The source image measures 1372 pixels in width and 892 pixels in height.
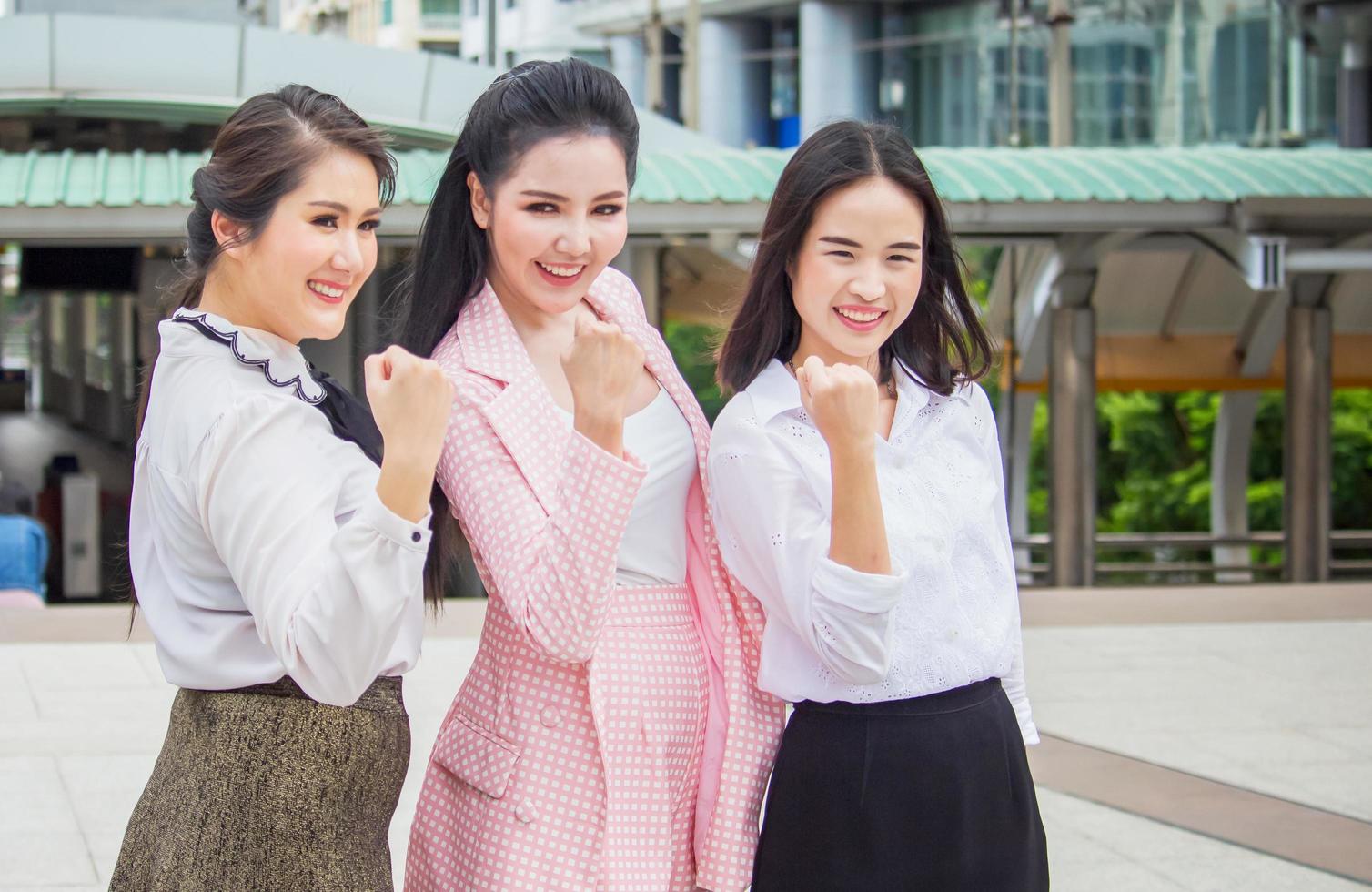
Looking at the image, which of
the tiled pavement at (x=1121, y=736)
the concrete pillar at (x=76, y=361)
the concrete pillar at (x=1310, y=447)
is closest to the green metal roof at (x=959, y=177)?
the concrete pillar at (x=1310, y=447)

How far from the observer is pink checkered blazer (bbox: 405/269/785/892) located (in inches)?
73.0

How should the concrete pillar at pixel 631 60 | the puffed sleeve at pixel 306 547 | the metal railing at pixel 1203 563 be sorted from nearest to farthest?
the puffed sleeve at pixel 306 547 < the metal railing at pixel 1203 563 < the concrete pillar at pixel 631 60

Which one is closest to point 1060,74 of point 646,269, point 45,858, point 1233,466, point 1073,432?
point 1233,466

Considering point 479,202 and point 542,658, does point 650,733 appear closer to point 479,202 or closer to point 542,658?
point 542,658

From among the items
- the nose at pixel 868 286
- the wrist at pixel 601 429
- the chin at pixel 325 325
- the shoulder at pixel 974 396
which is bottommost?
the wrist at pixel 601 429

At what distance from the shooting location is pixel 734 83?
37.2 meters

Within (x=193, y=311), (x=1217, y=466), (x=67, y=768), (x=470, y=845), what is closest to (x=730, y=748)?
(x=470, y=845)

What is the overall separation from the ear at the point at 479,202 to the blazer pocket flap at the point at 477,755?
A: 660mm

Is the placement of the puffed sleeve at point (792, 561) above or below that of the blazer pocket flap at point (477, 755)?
above

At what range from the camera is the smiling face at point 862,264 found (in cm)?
219

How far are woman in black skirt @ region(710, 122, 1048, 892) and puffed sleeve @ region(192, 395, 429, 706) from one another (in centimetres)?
50

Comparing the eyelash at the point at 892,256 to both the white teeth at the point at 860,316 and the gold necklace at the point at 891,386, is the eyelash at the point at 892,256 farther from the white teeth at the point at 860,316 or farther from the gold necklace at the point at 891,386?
the gold necklace at the point at 891,386

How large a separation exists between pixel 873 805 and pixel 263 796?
78 centimetres

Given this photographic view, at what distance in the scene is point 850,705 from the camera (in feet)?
7.03
